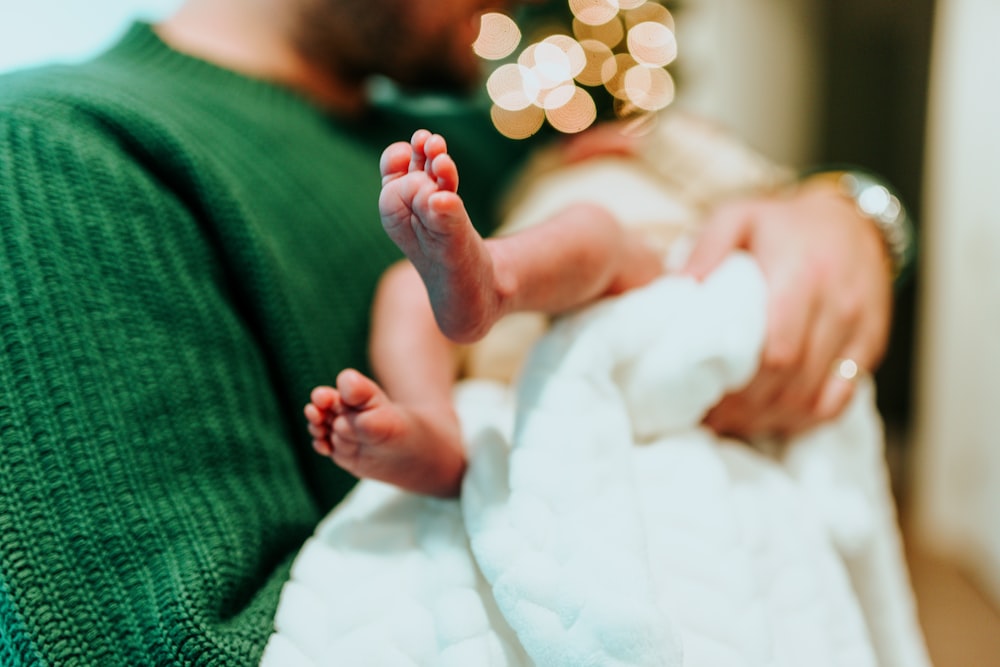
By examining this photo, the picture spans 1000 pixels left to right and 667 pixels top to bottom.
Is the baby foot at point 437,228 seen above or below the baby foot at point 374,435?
above

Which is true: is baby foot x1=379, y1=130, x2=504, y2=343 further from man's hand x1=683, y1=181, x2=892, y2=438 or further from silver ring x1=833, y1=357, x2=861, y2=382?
silver ring x1=833, y1=357, x2=861, y2=382

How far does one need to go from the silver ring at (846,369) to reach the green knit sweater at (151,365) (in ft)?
1.59

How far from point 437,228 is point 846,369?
0.52 m

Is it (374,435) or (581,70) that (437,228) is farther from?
(581,70)

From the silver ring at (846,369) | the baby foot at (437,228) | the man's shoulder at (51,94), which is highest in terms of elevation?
the man's shoulder at (51,94)

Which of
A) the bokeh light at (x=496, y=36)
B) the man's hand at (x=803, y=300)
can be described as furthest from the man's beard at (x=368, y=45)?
the man's hand at (x=803, y=300)

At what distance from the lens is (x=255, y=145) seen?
764mm

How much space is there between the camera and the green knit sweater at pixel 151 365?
418 mm

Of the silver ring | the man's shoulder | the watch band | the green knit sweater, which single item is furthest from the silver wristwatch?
the man's shoulder

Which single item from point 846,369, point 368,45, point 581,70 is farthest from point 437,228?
point 581,70

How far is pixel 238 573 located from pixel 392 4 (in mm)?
826

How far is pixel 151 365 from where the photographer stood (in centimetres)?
50

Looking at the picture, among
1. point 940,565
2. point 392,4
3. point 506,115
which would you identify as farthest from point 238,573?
point 940,565

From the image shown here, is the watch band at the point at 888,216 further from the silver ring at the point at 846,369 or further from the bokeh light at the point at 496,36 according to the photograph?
the bokeh light at the point at 496,36
